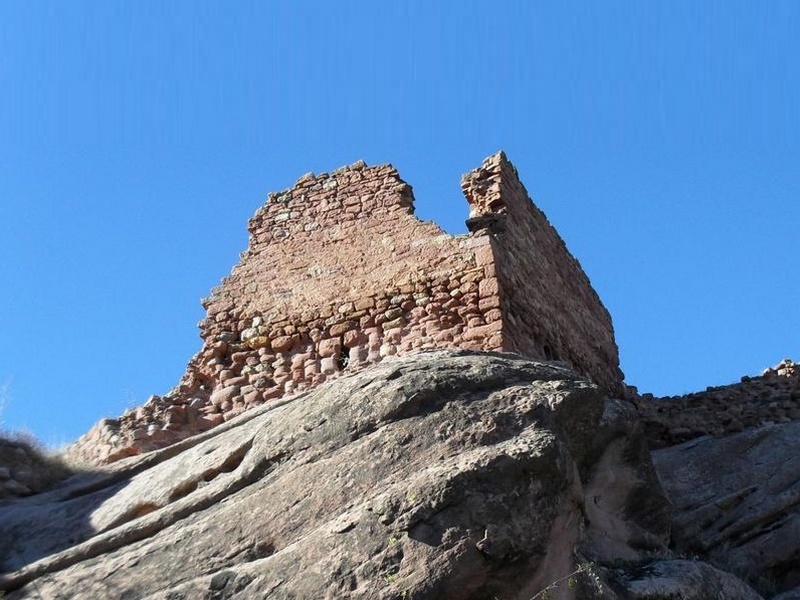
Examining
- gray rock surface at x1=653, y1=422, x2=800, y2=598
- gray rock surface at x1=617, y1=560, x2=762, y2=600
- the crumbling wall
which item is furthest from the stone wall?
gray rock surface at x1=617, y1=560, x2=762, y2=600

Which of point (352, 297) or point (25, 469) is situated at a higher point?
point (352, 297)

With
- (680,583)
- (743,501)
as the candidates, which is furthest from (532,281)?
(680,583)

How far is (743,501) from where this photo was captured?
956cm

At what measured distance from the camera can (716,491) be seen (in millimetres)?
9836

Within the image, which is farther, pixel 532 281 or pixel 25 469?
pixel 532 281

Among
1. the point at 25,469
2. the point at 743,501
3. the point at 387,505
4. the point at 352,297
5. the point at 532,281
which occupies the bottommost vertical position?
the point at 387,505

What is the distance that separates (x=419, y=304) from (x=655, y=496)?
11.2 ft

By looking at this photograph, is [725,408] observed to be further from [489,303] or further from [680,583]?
[680,583]

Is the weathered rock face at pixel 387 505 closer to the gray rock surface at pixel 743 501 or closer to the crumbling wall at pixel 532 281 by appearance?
the gray rock surface at pixel 743 501

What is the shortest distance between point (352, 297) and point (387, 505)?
16.5 feet

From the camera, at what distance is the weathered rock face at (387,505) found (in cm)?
546

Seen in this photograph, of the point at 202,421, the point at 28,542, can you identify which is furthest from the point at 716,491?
the point at 28,542

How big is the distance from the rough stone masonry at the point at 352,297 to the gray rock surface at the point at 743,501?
5.91 feet

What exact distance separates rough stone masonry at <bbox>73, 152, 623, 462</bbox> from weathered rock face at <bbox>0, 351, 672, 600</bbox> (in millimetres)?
2326
